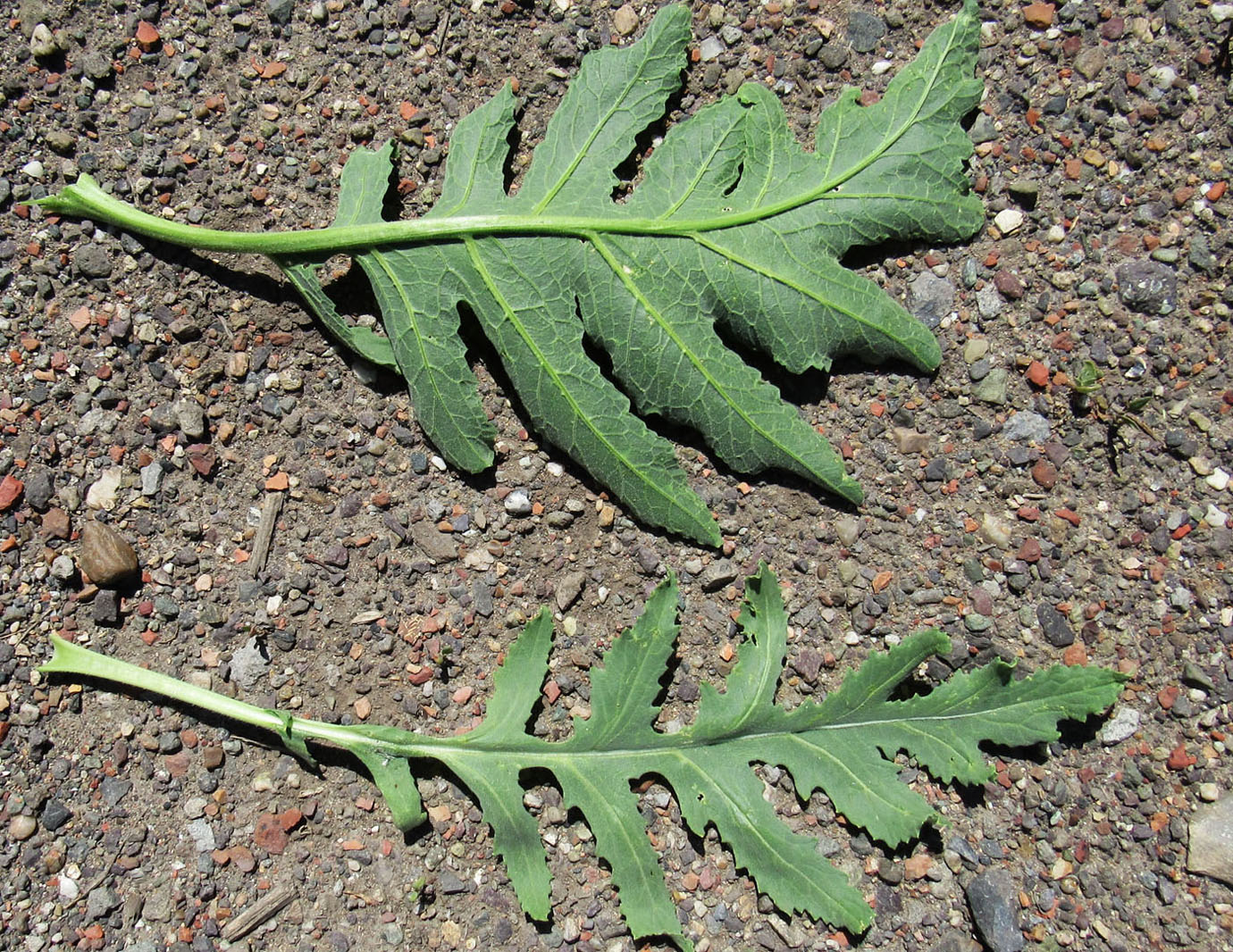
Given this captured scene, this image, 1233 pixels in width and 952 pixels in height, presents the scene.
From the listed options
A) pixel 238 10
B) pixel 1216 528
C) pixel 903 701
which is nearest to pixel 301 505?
pixel 238 10

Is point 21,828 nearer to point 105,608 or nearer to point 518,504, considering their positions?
point 105,608

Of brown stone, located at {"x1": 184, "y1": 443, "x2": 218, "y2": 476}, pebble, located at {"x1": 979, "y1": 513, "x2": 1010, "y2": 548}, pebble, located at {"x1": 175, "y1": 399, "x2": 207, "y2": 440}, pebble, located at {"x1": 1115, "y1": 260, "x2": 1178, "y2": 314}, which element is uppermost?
pebble, located at {"x1": 1115, "y1": 260, "x2": 1178, "y2": 314}

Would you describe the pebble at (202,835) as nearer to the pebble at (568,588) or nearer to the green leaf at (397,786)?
the green leaf at (397,786)

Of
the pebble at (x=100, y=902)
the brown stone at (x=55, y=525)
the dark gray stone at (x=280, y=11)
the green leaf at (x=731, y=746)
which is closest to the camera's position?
the green leaf at (x=731, y=746)

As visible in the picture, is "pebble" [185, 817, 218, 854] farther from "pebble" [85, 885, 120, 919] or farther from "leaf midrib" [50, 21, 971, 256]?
"leaf midrib" [50, 21, 971, 256]

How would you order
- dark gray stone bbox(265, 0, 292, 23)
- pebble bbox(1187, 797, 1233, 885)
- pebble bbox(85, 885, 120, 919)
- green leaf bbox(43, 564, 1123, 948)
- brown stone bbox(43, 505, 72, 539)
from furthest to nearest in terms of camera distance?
dark gray stone bbox(265, 0, 292, 23), brown stone bbox(43, 505, 72, 539), pebble bbox(85, 885, 120, 919), pebble bbox(1187, 797, 1233, 885), green leaf bbox(43, 564, 1123, 948)

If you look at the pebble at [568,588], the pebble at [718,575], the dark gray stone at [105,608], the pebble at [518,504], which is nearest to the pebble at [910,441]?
the pebble at [718,575]

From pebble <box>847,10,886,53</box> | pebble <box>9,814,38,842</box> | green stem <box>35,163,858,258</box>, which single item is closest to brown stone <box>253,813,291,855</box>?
pebble <box>9,814,38,842</box>
